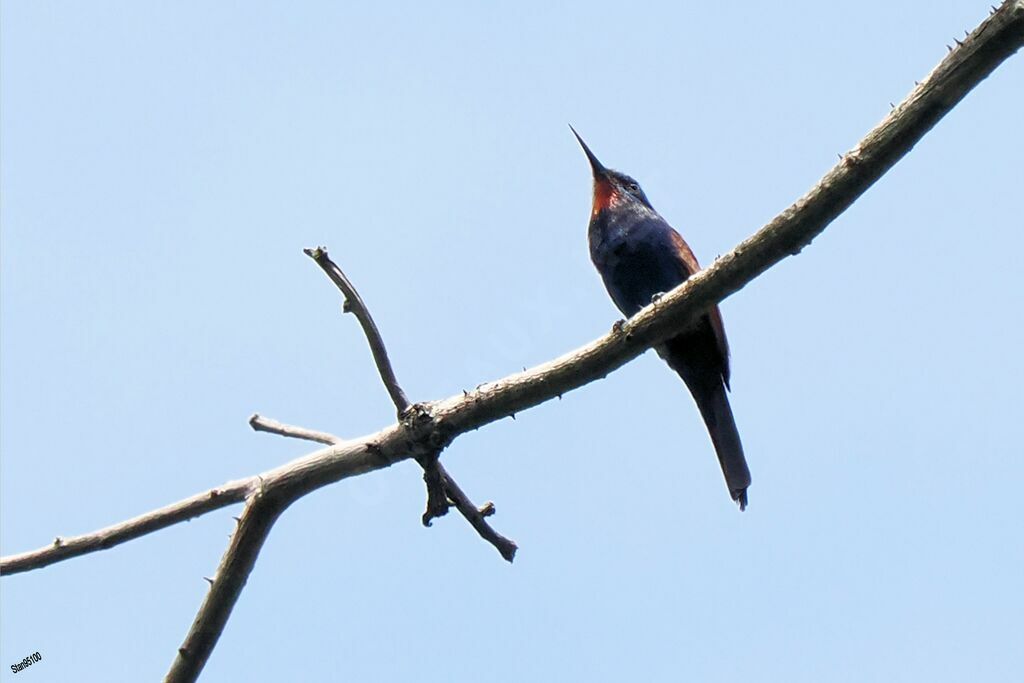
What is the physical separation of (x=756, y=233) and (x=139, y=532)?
290cm

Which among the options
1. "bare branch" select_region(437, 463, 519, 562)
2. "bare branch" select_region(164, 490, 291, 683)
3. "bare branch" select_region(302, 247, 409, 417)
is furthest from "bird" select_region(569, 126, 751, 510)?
"bare branch" select_region(164, 490, 291, 683)

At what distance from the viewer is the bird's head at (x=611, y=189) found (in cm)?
758

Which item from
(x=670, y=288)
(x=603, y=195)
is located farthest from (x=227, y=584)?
(x=603, y=195)

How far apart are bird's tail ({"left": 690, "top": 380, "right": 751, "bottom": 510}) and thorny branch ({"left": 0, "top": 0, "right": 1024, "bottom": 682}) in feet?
6.43

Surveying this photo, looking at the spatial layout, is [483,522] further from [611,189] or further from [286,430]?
[611,189]

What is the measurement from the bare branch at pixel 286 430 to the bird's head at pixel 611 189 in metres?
3.38

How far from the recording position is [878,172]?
3.66 metres

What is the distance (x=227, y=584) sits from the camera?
423 centimetres

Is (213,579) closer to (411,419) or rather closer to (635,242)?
(411,419)

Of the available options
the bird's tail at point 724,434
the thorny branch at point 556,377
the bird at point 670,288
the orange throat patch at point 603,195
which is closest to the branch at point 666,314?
the thorny branch at point 556,377

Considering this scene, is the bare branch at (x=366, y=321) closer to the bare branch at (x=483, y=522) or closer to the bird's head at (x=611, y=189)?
the bare branch at (x=483, y=522)

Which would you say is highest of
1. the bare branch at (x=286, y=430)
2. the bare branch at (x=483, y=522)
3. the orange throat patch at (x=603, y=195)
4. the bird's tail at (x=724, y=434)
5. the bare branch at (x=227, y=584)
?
the orange throat patch at (x=603, y=195)

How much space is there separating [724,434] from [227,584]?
3.40 meters

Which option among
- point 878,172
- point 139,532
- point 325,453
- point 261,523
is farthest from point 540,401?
point 139,532
